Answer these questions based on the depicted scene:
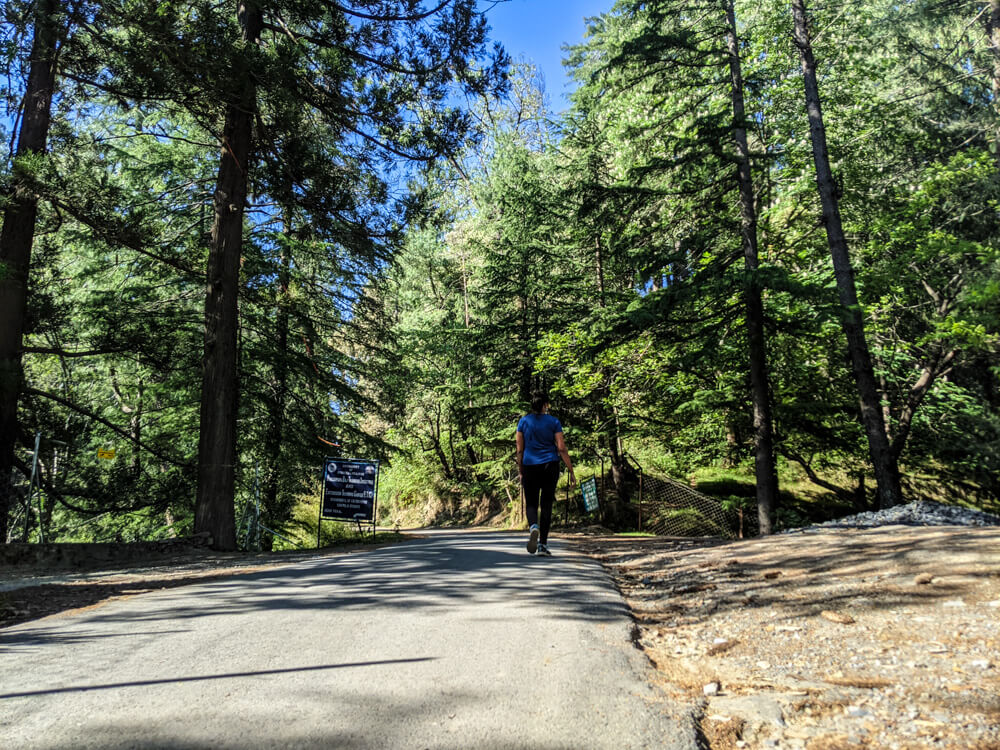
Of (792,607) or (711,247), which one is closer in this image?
(792,607)

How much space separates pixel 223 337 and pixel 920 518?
39.9 ft

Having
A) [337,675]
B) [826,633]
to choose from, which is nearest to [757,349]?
[826,633]

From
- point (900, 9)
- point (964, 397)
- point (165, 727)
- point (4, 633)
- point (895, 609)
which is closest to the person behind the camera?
point (165, 727)

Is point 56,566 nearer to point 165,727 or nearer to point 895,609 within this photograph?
point 165,727

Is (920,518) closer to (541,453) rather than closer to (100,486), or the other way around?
(541,453)

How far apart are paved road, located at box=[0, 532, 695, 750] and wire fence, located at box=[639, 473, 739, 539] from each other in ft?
43.1

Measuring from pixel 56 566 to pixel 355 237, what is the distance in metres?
7.62

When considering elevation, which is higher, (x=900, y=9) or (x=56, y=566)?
(x=900, y=9)

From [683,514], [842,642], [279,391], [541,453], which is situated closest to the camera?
[842,642]

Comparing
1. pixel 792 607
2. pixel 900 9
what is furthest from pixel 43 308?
pixel 900 9

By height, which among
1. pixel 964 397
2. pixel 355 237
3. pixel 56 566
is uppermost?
pixel 355 237

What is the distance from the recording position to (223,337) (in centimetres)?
1131

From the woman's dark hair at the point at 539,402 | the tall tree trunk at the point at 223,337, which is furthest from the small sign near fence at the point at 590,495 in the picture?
the woman's dark hair at the point at 539,402

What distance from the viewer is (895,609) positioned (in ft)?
12.2
